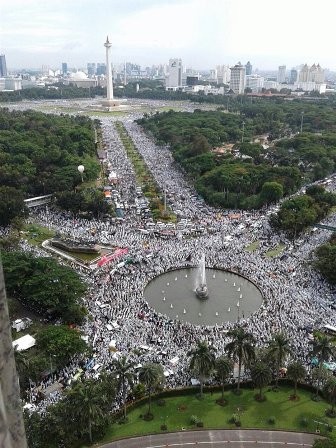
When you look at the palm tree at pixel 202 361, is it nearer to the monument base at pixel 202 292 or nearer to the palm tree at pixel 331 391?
the palm tree at pixel 331 391

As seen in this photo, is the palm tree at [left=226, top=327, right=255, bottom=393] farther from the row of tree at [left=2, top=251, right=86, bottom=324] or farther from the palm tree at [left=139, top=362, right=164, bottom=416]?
the row of tree at [left=2, top=251, right=86, bottom=324]

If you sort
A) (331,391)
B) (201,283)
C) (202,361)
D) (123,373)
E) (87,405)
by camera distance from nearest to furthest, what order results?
1. (87,405)
2. (123,373)
3. (331,391)
4. (202,361)
5. (201,283)

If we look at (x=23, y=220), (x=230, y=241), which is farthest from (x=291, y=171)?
(x=23, y=220)

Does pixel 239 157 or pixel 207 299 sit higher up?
pixel 239 157

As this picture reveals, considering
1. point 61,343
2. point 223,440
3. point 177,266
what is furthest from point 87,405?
point 177,266

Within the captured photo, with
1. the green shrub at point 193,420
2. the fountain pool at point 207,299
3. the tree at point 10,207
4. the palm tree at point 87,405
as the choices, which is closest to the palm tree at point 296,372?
the green shrub at point 193,420

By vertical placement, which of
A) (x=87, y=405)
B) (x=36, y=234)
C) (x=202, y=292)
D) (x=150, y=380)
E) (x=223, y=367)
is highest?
(x=87, y=405)

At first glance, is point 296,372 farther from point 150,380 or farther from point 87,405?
point 87,405
